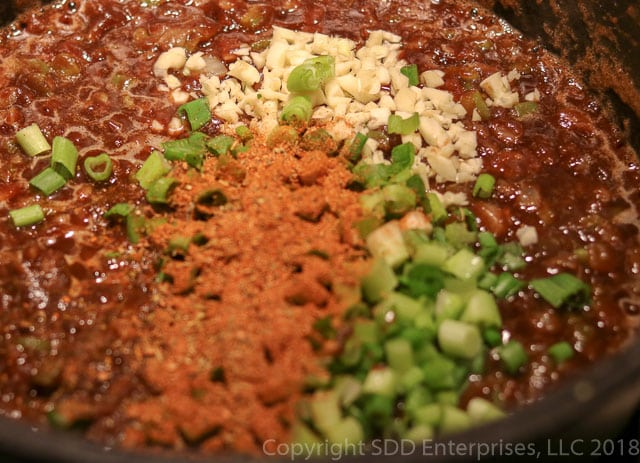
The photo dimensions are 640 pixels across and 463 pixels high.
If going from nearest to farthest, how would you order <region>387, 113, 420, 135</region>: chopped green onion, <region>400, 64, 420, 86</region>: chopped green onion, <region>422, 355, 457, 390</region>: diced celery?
<region>422, 355, 457, 390</region>: diced celery < <region>387, 113, 420, 135</region>: chopped green onion < <region>400, 64, 420, 86</region>: chopped green onion

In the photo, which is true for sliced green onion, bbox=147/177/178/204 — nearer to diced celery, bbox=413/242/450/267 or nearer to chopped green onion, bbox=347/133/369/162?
chopped green onion, bbox=347/133/369/162

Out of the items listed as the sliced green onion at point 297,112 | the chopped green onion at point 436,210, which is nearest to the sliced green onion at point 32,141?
the sliced green onion at point 297,112

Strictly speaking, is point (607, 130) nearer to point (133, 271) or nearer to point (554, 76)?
point (554, 76)

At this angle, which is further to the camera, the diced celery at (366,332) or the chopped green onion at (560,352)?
the chopped green onion at (560,352)

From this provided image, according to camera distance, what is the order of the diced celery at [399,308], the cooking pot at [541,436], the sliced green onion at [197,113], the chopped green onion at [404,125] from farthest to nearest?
the sliced green onion at [197,113]
the chopped green onion at [404,125]
the diced celery at [399,308]
the cooking pot at [541,436]

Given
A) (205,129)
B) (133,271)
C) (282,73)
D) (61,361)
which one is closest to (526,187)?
(282,73)

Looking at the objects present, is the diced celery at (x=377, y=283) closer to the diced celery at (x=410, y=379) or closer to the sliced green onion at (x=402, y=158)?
the diced celery at (x=410, y=379)

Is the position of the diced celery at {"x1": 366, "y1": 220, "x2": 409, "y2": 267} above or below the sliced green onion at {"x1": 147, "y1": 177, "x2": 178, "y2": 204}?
above

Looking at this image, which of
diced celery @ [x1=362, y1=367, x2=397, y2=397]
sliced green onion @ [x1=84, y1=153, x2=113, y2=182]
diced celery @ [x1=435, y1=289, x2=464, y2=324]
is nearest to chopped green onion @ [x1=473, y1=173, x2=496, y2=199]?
diced celery @ [x1=435, y1=289, x2=464, y2=324]
